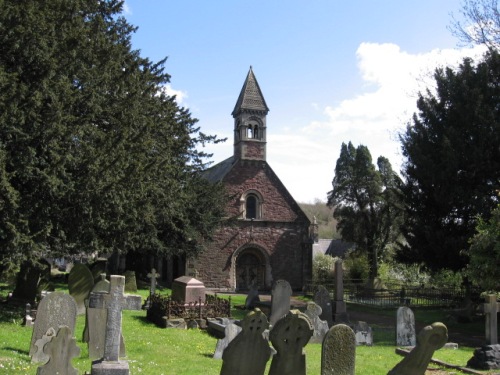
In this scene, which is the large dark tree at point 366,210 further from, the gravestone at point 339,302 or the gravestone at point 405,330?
the gravestone at point 405,330

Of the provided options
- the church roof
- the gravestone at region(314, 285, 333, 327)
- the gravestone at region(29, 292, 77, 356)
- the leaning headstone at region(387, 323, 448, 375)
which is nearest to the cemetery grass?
the gravestone at region(29, 292, 77, 356)

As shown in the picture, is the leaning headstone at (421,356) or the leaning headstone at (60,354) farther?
the leaning headstone at (60,354)

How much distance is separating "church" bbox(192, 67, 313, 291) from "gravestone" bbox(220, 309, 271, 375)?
2759 cm

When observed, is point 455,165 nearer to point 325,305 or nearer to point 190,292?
point 325,305

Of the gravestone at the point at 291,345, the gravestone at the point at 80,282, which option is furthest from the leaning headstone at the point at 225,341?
the gravestone at the point at 80,282

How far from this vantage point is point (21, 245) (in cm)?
1420

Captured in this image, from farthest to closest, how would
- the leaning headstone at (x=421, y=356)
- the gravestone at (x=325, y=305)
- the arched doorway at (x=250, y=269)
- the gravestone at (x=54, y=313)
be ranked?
the arched doorway at (x=250, y=269)
the gravestone at (x=325, y=305)
the gravestone at (x=54, y=313)
the leaning headstone at (x=421, y=356)

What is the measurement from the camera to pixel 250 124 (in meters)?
38.6

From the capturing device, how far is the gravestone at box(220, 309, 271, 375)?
763 centimetres

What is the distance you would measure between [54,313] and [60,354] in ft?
10.7

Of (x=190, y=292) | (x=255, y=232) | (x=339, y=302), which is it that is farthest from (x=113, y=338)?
(x=255, y=232)

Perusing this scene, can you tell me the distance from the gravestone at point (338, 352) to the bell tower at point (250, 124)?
29.3 m

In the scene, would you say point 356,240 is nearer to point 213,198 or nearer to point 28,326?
point 213,198

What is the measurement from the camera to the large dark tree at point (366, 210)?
43906mm
